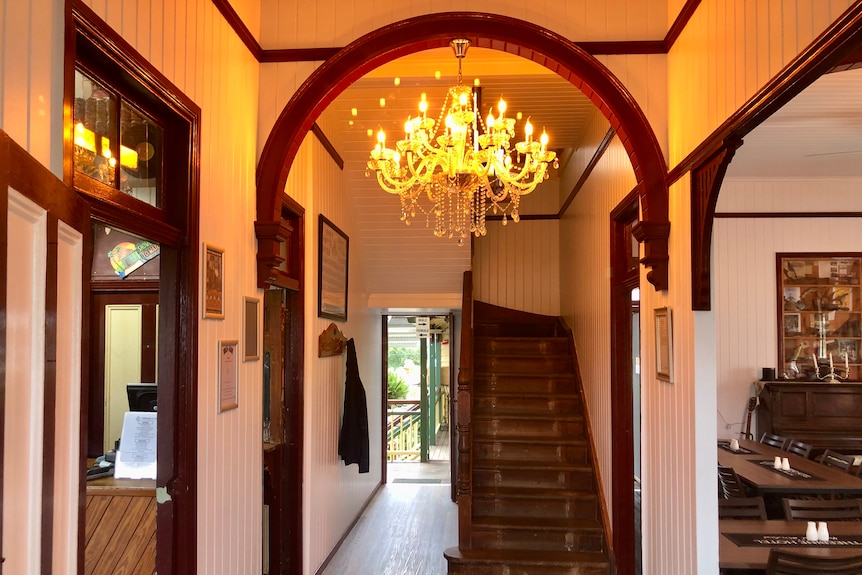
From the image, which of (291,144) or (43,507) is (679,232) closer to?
(291,144)

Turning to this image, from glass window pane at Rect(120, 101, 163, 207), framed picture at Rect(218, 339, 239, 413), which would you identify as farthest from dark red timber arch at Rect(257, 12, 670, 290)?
glass window pane at Rect(120, 101, 163, 207)

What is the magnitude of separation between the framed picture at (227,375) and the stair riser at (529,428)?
11.7 feet

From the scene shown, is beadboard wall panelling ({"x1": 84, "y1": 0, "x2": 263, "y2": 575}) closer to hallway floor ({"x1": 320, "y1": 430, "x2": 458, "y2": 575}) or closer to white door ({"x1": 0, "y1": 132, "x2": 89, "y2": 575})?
white door ({"x1": 0, "y1": 132, "x2": 89, "y2": 575})

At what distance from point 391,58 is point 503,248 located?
5207 mm

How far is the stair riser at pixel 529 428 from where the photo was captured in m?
6.58

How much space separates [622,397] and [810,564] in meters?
2.16

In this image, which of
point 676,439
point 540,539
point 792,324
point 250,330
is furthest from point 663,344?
point 792,324

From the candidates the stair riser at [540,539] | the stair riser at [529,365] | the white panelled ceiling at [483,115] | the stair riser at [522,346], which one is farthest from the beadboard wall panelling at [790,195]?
the stair riser at [540,539]

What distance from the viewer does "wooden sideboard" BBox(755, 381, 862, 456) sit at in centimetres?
718

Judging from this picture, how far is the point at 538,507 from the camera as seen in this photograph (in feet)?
19.4

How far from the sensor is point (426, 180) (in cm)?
464

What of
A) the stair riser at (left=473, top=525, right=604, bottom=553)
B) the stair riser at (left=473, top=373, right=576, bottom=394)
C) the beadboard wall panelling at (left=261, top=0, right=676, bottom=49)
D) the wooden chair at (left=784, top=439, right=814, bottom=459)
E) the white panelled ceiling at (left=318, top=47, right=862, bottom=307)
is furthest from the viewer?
the stair riser at (left=473, top=373, right=576, bottom=394)

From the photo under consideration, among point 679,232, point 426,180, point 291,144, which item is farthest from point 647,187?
point 291,144

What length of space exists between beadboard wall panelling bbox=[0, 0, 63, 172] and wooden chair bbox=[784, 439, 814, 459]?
6.43 m
